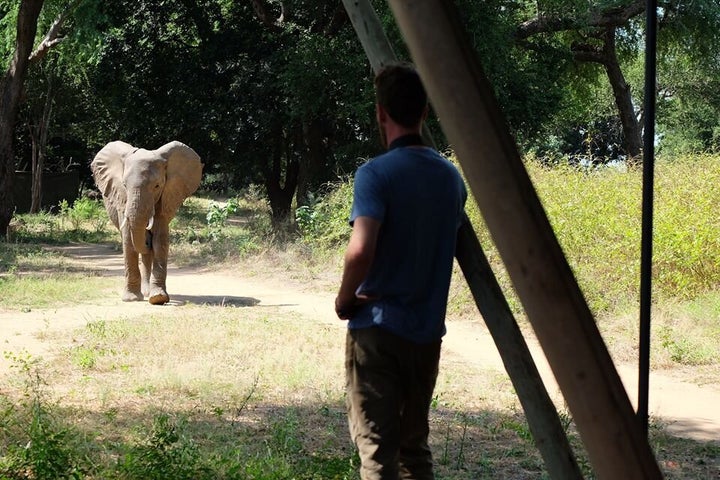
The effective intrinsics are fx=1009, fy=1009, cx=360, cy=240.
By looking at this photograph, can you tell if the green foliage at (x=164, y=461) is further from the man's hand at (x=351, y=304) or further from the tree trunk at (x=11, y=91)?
the tree trunk at (x=11, y=91)

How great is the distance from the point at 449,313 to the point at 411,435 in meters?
8.69

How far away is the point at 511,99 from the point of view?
22.8 m

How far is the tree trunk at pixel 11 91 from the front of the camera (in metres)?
21.2

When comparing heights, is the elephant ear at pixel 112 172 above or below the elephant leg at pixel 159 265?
above

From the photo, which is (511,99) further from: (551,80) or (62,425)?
(62,425)

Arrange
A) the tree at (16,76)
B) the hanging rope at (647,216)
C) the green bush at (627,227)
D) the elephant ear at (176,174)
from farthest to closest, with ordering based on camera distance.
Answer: the tree at (16,76)
the elephant ear at (176,174)
the green bush at (627,227)
the hanging rope at (647,216)

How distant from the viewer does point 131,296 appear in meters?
13.5

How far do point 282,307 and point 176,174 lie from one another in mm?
2280

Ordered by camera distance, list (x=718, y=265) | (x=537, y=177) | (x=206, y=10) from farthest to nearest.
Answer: (x=206, y=10) → (x=537, y=177) → (x=718, y=265)

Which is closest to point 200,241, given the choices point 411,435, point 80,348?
Result: point 80,348

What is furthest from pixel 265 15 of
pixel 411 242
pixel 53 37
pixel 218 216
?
pixel 411 242

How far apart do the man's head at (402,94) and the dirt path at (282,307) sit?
4597 mm

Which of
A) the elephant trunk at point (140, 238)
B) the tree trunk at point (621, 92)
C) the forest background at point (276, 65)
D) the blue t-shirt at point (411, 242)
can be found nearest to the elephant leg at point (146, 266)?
the elephant trunk at point (140, 238)

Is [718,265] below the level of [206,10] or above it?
below
